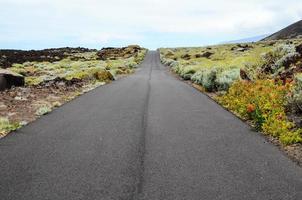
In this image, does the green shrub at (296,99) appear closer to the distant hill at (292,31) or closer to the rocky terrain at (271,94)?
the rocky terrain at (271,94)

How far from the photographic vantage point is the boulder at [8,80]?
71.3ft

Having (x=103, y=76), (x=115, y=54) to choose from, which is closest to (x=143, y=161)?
(x=103, y=76)

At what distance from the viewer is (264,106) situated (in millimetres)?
12688

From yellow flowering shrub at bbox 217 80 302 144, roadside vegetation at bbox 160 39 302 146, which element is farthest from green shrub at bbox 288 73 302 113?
yellow flowering shrub at bbox 217 80 302 144

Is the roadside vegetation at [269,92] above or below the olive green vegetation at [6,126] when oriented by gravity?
above

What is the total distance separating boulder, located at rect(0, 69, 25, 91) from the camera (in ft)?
71.3

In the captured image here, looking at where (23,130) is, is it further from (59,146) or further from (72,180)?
(72,180)

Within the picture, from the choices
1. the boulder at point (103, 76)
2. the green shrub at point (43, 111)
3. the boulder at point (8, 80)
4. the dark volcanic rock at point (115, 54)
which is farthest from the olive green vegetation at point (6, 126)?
the dark volcanic rock at point (115, 54)

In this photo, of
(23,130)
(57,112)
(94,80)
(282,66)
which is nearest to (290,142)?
(23,130)

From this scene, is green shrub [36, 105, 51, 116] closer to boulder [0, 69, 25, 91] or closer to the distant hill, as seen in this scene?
boulder [0, 69, 25, 91]

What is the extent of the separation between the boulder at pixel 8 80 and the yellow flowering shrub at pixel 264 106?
11.4 m

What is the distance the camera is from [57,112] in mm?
14773

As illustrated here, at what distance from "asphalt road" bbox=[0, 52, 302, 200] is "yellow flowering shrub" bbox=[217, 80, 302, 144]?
52 centimetres

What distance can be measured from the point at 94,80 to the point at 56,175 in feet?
76.5
